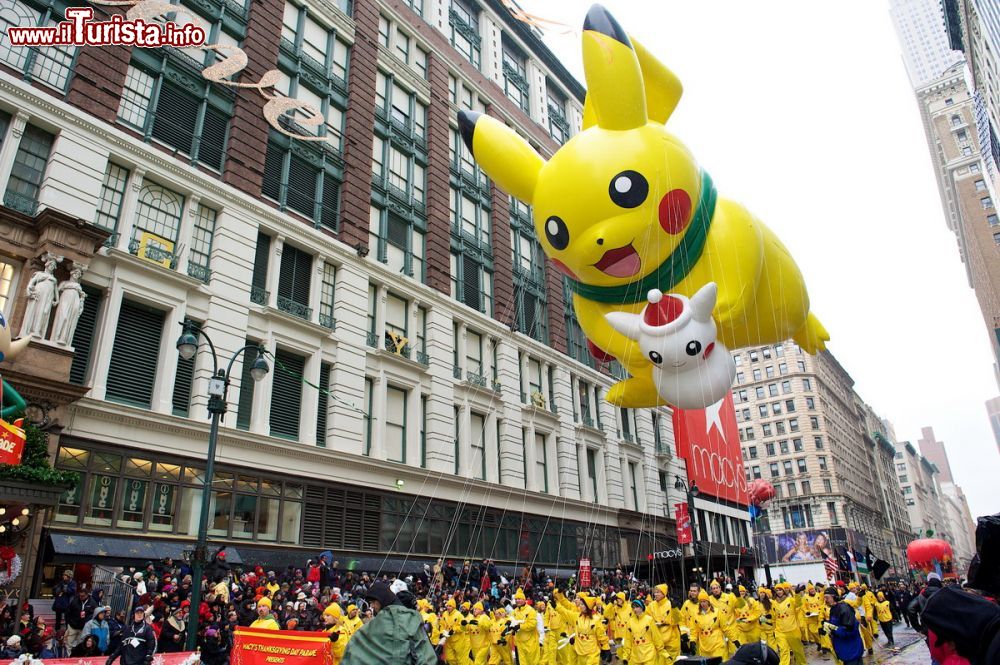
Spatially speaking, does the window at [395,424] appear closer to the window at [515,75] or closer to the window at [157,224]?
the window at [157,224]

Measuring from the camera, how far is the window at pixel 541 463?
3400 centimetres

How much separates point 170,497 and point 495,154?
1519 centimetres

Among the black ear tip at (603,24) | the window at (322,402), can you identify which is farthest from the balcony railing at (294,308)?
the black ear tip at (603,24)

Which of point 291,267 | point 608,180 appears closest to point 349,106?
point 291,267

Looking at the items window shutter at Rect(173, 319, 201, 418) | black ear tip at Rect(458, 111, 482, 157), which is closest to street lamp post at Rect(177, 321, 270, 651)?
black ear tip at Rect(458, 111, 482, 157)

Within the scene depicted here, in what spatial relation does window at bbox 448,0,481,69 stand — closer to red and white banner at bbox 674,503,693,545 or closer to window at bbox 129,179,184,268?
window at bbox 129,179,184,268

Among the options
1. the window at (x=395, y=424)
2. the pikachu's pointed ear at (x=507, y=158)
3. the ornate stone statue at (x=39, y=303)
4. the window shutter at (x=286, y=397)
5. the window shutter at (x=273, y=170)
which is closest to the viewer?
the pikachu's pointed ear at (x=507, y=158)

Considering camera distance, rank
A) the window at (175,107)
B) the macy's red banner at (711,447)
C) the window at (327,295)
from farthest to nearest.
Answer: the macy's red banner at (711,447)
the window at (327,295)
the window at (175,107)

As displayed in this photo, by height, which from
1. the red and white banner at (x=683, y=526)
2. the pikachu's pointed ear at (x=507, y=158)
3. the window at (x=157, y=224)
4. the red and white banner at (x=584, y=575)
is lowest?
the red and white banner at (x=584, y=575)

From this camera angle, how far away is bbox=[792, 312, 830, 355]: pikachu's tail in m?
10.3

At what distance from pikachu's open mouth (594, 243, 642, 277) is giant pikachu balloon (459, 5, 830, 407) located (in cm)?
1

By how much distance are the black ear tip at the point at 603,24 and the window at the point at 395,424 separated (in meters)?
20.3

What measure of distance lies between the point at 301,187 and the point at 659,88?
64.1 ft

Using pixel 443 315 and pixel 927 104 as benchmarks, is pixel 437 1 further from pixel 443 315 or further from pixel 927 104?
pixel 927 104
